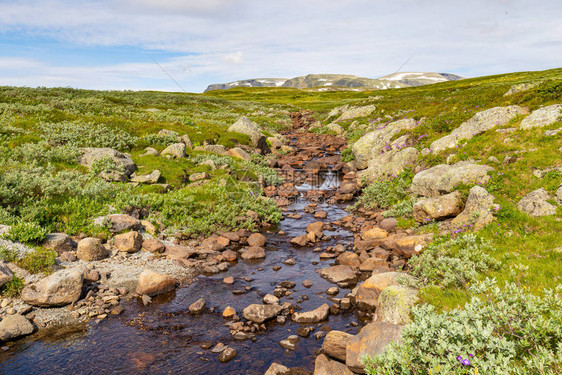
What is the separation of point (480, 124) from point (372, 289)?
15032 mm

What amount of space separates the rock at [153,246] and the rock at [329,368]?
9803 millimetres

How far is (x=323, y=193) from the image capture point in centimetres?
2700

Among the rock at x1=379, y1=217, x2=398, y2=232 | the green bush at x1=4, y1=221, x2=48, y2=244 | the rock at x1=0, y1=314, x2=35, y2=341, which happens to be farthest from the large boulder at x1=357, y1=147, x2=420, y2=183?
the rock at x1=0, y1=314, x2=35, y2=341

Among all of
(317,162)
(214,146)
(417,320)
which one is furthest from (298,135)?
(417,320)

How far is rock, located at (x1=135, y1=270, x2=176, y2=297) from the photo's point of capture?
12219 mm

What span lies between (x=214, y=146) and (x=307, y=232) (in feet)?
54.4

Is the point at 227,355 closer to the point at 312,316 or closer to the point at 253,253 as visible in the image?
the point at 312,316

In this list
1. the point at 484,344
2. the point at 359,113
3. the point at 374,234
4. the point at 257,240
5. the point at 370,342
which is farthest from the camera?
the point at 359,113

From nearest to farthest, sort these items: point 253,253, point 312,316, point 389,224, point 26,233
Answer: point 312,316
point 26,233
point 253,253
point 389,224

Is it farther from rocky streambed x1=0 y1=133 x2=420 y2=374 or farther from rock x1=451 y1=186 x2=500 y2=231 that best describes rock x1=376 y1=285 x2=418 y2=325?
rock x1=451 y1=186 x2=500 y2=231

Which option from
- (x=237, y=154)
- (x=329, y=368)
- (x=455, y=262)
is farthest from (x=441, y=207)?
(x=237, y=154)

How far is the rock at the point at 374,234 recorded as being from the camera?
55.5ft

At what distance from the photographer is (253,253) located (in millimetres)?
16203

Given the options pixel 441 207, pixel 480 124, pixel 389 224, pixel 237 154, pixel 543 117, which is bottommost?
pixel 389 224
